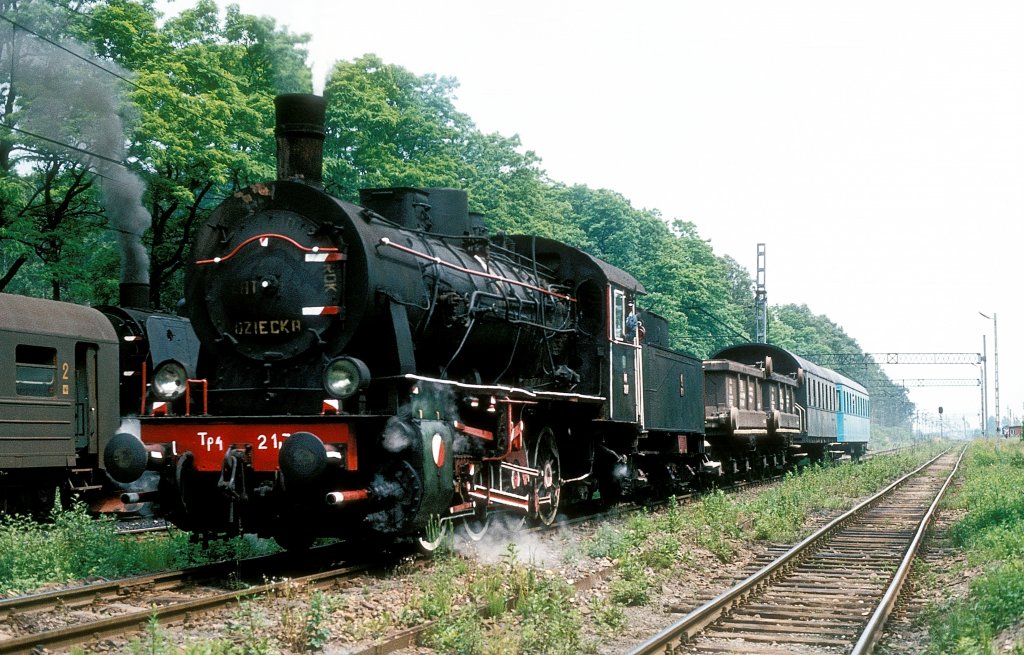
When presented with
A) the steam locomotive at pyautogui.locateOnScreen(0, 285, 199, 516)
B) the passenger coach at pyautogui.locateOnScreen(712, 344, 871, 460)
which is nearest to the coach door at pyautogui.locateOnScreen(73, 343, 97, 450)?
the steam locomotive at pyautogui.locateOnScreen(0, 285, 199, 516)

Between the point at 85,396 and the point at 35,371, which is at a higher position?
the point at 35,371

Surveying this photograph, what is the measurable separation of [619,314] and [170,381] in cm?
675

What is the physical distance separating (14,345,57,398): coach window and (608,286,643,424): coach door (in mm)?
7003

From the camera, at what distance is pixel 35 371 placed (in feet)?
41.8

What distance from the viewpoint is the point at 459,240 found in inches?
478

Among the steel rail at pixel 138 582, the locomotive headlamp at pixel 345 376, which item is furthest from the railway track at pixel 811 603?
the steel rail at pixel 138 582

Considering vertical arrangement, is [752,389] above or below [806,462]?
above

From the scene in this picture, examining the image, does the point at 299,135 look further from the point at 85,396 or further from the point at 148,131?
the point at 148,131

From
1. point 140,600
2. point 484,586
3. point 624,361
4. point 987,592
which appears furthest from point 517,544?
point 987,592

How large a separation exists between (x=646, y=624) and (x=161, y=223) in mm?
18662

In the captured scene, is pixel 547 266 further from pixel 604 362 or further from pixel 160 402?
pixel 160 402

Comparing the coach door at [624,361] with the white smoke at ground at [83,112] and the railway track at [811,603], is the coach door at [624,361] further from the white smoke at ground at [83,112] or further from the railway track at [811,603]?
the white smoke at ground at [83,112]

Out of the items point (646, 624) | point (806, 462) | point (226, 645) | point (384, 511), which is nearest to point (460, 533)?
point (384, 511)

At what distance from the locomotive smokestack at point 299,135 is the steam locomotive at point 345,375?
0.05 feet
